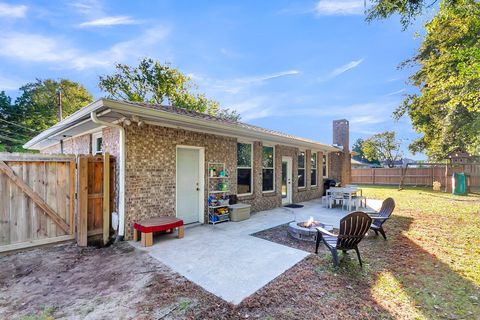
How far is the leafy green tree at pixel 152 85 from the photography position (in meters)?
20.1

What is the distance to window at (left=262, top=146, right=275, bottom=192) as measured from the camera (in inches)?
349

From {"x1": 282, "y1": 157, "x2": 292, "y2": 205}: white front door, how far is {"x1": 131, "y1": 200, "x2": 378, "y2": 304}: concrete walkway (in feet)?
11.7

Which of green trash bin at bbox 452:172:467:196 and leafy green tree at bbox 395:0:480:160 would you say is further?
green trash bin at bbox 452:172:467:196

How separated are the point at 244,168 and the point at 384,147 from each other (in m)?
32.2

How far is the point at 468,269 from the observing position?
3.71 meters

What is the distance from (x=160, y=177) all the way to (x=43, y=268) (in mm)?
2699

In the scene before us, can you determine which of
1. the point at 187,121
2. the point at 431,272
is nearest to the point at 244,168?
the point at 187,121

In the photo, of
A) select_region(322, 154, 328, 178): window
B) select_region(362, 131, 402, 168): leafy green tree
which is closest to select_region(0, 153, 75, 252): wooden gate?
select_region(322, 154, 328, 178): window

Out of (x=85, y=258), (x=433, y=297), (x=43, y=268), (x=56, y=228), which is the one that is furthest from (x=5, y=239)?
(x=433, y=297)

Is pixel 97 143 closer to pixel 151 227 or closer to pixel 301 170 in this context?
pixel 151 227

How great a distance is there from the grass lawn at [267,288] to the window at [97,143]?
9.09ft

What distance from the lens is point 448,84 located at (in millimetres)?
7773

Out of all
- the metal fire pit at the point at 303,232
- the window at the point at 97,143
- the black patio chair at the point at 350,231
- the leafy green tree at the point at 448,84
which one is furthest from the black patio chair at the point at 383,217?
the window at the point at 97,143

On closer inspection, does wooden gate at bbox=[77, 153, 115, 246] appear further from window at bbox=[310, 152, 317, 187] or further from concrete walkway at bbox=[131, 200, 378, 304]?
window at bbox=[310, 152, 317, 187]
